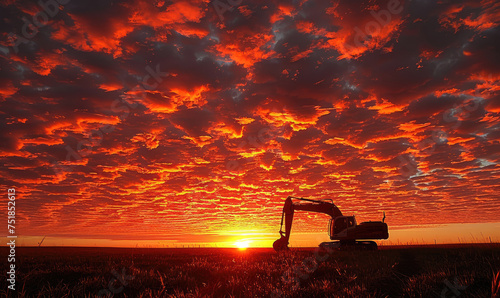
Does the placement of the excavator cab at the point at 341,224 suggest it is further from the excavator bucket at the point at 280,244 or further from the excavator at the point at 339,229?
the excavator bucket at the point at 280,244

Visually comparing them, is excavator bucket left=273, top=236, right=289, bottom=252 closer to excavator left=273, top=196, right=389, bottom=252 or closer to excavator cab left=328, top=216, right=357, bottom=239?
excavator left=273, top=196, right=389, bottom=252

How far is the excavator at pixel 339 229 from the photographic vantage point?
3053 cm

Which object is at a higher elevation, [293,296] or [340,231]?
[340,231]

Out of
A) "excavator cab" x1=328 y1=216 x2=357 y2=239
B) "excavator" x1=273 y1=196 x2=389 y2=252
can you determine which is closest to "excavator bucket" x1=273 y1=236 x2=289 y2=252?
"excavator" x1=273 y1=196 x2=389 y2=252

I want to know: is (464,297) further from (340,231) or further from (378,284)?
(340,231)

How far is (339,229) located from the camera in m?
31.9

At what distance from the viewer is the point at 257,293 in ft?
24.6

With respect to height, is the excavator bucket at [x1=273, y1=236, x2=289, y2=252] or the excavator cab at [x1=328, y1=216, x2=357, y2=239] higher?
the excavator cab at [x1=328, y1=216, x2=357, y2=239]

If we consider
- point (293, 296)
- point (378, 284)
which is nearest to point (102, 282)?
point (293, 296)

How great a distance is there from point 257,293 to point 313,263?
642 cm

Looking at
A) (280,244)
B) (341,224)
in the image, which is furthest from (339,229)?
(280,244)

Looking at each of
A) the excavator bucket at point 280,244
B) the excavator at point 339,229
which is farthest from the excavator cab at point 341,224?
the excavator bucket at point 280,244

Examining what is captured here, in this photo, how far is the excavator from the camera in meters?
30.5

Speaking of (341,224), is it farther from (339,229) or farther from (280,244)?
(280,244)
